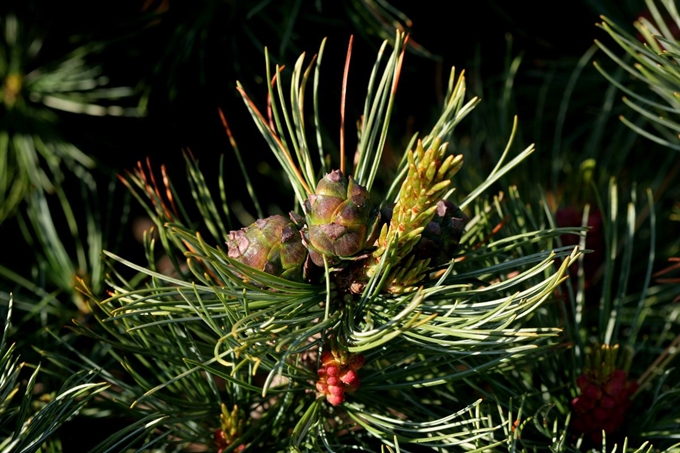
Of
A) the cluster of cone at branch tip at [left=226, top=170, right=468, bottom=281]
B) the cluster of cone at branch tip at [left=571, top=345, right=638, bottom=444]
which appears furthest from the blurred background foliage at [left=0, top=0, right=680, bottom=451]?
the cluster of cone at branch tip at [left=226, top=170, right=468, bottom=281]

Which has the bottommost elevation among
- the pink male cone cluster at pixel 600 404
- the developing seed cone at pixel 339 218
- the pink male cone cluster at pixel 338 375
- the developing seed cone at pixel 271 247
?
the pink male cone cluster at pixel 600 404

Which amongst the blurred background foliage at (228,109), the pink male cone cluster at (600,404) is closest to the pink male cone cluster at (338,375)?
the pink male cone cluster at (600,404)

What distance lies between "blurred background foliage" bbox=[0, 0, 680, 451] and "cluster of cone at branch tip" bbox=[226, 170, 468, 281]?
1.03ft

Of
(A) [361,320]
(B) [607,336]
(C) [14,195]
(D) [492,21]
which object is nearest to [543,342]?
(B) [607,336]

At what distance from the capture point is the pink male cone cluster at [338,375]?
562mm

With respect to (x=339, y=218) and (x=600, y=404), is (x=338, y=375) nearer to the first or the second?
(x=339, y=218)

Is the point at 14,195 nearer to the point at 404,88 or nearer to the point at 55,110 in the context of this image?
the point at 55,110

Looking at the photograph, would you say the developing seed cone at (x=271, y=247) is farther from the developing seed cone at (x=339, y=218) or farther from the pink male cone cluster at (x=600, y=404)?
the pink male cone cluster at (x=600, y=404)

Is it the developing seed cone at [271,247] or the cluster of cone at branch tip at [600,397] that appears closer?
the developing seed cone at [271,247]

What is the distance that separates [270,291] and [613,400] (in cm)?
32

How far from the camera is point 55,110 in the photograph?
39.6 inches

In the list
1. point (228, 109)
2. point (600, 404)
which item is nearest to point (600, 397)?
point (600, 404)

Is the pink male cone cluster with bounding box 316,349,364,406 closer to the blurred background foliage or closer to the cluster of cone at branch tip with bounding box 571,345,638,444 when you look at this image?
the cluster of cone at branch tip with bounding box 571,345,638,444

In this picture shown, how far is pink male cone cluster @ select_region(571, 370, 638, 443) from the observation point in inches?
24.8
